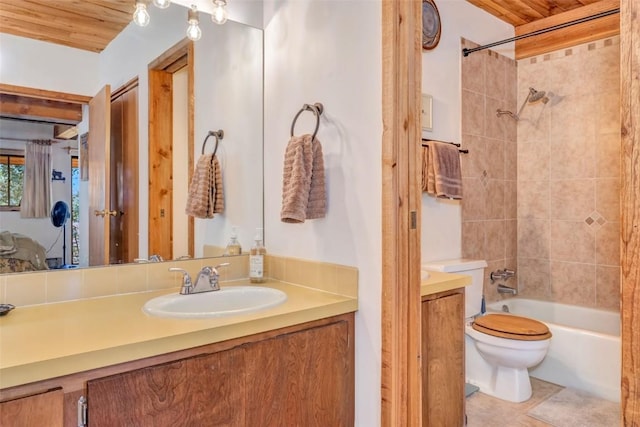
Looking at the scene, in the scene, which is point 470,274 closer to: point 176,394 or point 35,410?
point 176,394

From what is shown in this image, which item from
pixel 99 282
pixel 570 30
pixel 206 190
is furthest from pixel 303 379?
pixel 570 30

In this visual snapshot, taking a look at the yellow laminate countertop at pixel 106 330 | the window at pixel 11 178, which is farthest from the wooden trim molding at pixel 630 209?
the window at pixel 11 178

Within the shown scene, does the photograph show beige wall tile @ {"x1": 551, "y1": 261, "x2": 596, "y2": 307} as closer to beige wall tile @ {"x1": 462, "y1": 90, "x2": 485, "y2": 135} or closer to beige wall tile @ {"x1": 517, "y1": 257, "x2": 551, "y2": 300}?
beige wall tile @ {"x1": 517, "y1": 257, "x2": 551, "y2": 300}

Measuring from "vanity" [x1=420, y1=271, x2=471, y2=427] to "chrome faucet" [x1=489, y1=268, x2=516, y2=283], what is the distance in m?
1.31

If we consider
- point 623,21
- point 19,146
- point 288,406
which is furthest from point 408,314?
point 19,146

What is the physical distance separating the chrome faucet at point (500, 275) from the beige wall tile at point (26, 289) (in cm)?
272

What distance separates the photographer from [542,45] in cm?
305

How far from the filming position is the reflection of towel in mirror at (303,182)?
1.45 m

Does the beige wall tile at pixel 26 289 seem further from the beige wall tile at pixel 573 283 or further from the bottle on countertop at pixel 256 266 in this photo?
the beige wall tile at pixel 573 283

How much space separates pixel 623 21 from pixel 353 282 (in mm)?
1064

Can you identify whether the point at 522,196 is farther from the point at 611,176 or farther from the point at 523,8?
the point at 523,8

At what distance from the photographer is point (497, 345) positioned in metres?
2.29

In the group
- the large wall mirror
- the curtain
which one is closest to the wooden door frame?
the large wall mirror

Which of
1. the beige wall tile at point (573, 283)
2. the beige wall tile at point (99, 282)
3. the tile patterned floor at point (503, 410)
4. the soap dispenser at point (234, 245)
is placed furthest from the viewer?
the beige wall tile at point (573, 283)
